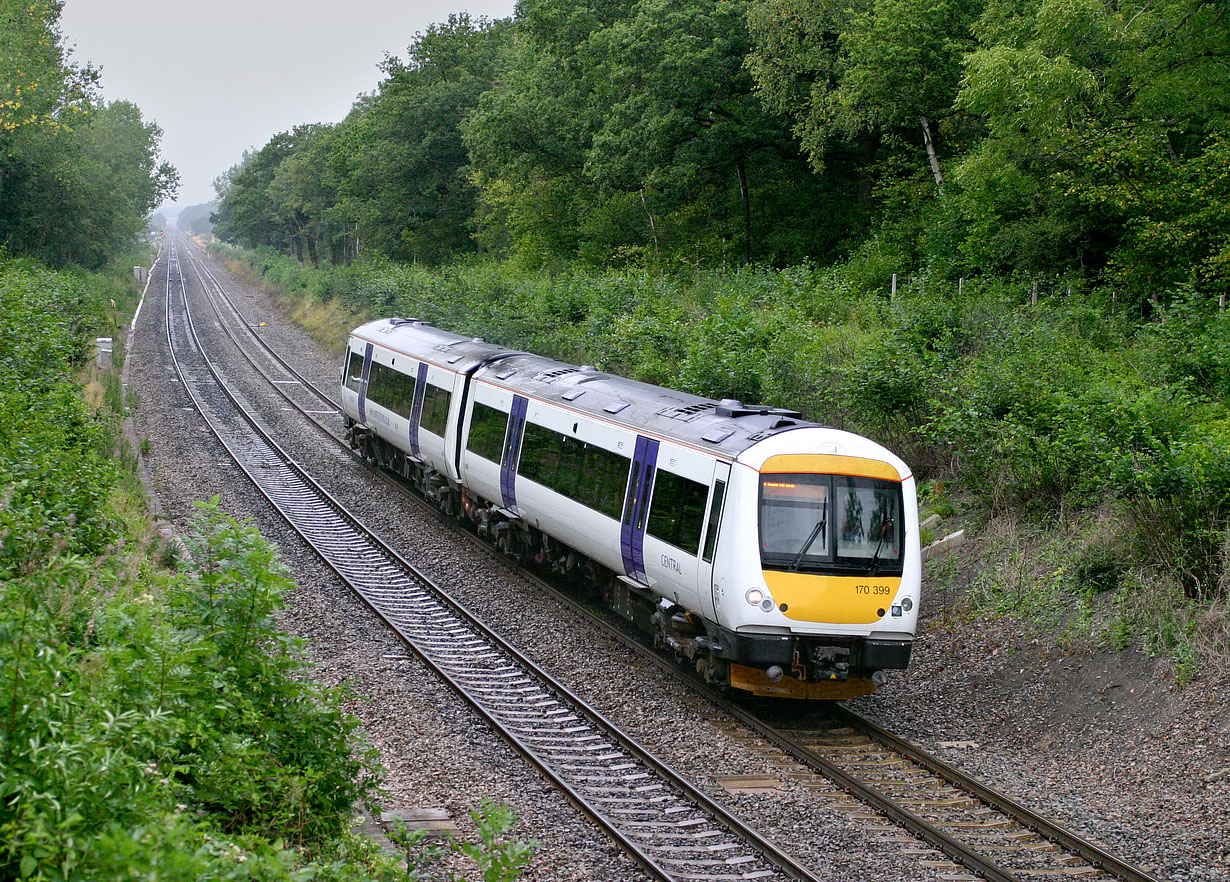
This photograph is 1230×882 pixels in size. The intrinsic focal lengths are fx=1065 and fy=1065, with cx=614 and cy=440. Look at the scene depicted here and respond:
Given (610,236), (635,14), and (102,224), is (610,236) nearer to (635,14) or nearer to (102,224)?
(635,14)

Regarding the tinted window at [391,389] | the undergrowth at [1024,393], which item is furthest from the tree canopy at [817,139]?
the tinted window at [391,389]

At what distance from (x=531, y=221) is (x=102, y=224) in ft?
69.2

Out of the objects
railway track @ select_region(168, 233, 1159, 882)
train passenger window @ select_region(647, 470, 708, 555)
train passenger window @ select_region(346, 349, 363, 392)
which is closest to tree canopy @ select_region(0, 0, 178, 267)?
train passenger window @ select_region(346, 349, 363, 392)

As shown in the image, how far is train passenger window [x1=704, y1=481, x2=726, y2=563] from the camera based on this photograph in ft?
32.7

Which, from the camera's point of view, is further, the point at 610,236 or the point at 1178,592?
the point at 610,236

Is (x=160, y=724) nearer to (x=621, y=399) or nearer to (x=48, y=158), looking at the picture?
(x=621, y=399)

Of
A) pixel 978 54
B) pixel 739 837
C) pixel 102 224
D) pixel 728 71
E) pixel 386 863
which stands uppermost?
pixel 728 71

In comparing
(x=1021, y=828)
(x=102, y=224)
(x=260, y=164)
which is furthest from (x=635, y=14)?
(x=260, y=164)

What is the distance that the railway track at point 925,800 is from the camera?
23.8 ft

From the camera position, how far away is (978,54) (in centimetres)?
1923

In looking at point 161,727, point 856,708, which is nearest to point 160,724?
point 161,727

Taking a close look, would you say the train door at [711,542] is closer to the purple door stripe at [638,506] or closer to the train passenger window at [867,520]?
the train passenger window at [867,520]

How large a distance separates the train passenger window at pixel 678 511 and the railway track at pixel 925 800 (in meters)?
1.60

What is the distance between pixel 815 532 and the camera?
9734mm
